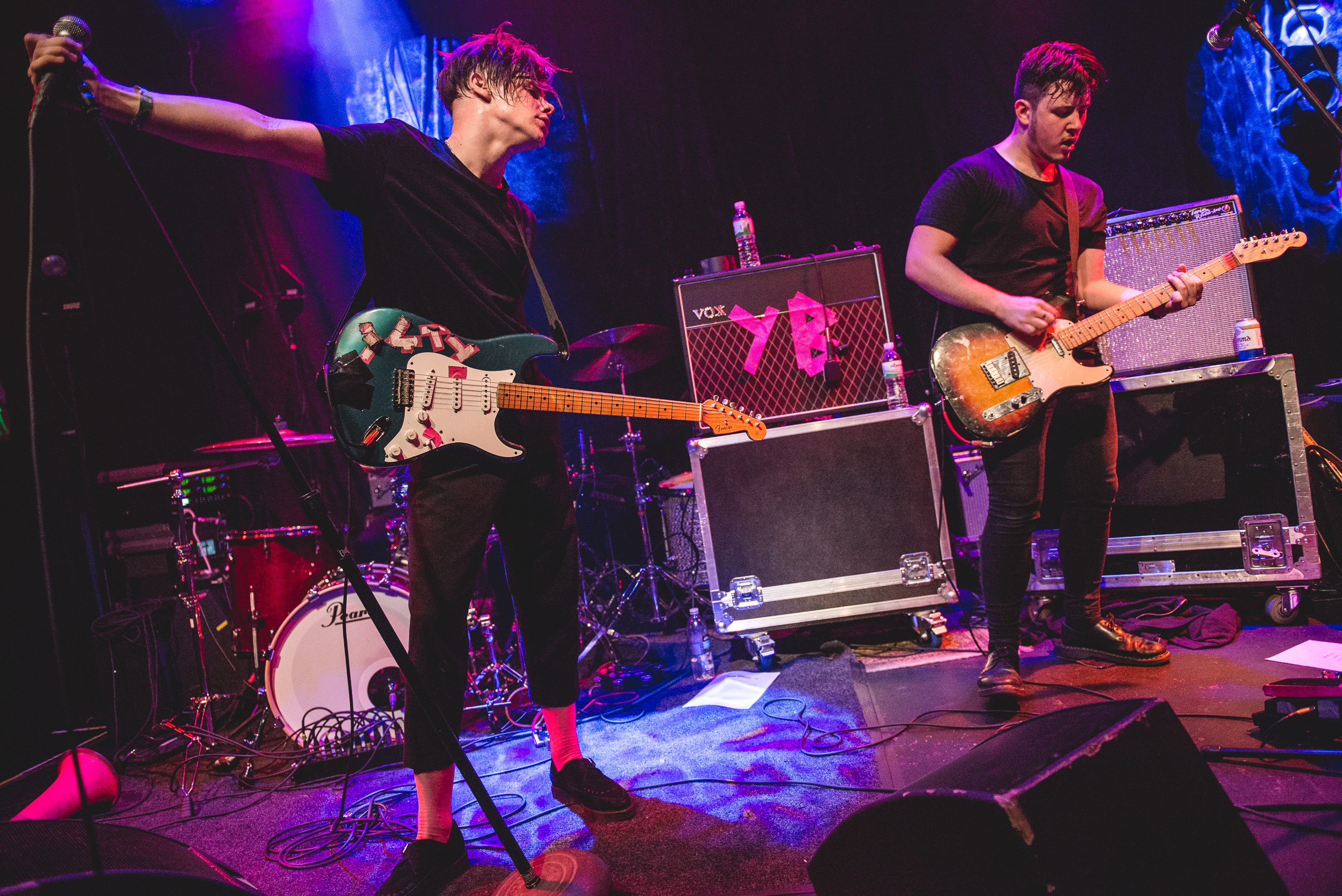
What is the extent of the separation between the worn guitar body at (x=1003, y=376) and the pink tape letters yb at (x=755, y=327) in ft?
3.58

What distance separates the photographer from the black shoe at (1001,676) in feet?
8.63

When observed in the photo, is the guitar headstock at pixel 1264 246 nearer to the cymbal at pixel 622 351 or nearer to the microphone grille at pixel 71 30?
the cymbal at pixel 622 351

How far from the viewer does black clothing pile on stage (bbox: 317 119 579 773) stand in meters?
1.96

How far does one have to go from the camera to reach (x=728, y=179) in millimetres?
4699

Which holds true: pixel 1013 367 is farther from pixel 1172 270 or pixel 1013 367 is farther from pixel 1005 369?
pixel 1172 270

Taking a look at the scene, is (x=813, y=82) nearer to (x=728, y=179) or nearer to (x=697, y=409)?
(x=728, y=179)

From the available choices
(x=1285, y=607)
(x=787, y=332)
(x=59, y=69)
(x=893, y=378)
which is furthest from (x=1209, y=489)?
(x=59, y=69)

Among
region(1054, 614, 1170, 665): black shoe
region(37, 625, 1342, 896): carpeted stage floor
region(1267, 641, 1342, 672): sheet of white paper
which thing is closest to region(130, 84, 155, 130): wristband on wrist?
region(37, 625, 1342, 896): carpeted stage floor

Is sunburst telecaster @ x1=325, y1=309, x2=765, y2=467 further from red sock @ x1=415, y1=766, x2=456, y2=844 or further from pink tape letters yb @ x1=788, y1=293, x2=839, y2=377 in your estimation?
pink tape letters yb @ x1=788, y1=293, x2=839, y2=377

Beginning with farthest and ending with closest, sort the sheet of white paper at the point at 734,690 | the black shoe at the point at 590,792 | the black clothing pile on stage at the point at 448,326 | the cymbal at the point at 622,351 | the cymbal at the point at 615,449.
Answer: the cymbal at the point at 615,449 < the cymbal at the point at 622,351 < the sheet of white paper at the point at 734,690 < the black shoe at the point at 590,792 < the black clothing pile on stage at the point at 448,326

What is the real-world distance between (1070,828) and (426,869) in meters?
1.61

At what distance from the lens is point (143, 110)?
139 cm

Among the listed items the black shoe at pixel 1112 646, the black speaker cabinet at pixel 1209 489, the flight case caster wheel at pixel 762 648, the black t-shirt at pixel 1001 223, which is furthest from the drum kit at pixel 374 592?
the black speaker cabinet at pixel 1209 489

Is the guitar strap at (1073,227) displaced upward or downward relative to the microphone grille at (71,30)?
downward
